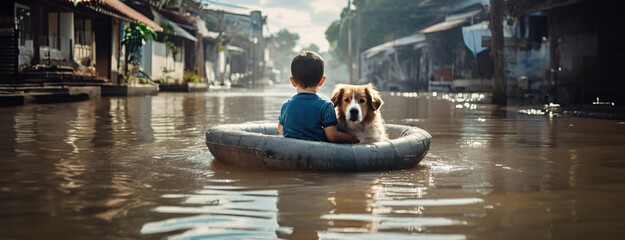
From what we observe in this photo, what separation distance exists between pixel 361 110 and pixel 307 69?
0.61m

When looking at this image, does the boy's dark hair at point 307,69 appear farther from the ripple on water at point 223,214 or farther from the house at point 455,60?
the house at point 455,60

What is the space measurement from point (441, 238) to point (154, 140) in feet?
18.6

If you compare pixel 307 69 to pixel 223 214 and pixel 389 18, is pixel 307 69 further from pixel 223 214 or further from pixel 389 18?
pixel 389 18

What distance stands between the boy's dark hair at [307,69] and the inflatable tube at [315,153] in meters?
0.50

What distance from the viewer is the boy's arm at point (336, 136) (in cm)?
549

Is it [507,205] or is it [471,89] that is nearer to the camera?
[507,205]

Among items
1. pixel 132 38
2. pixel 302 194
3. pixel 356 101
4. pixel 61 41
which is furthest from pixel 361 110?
pixel 132 38

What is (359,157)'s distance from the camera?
5.28 meters

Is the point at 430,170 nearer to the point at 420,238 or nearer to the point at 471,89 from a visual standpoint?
the point at 420,238

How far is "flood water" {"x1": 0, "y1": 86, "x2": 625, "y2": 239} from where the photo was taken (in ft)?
10.7

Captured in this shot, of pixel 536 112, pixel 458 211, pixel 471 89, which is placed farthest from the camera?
pixel 471 89

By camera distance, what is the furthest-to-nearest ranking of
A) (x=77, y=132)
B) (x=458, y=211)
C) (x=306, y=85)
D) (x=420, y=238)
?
(x=77, y=132), (x=306, y=85), (x=458, y=211), (x=420, y=238)

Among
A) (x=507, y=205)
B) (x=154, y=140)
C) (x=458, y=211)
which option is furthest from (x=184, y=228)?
(x=154, y=140)

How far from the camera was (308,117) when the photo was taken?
220 inches
